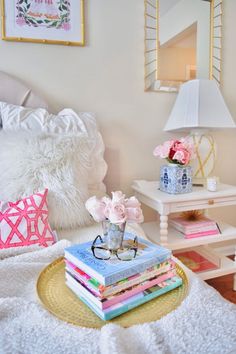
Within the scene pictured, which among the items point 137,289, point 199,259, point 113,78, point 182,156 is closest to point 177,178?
point 182,156

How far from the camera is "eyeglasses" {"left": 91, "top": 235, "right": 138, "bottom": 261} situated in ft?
2.28

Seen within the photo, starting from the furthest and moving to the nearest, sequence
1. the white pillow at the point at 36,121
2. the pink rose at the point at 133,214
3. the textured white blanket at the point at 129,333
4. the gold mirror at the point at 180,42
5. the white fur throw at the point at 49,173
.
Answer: the gold mirror at the point at 180,42 < the white pillow at the point at 36,121 < the white fur throw at the point at 49,173 < the pink rose at the point at 133,214 < the textured white blanket at the point at 129,333

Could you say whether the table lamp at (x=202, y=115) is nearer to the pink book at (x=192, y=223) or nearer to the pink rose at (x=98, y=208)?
the pink book at (x=192, y=223)

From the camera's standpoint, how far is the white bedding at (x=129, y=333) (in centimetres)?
50

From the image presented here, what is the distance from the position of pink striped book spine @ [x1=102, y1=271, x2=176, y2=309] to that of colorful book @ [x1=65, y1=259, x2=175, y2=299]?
0.01 meters

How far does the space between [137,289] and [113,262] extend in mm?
85

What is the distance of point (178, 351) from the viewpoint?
1.67 ft

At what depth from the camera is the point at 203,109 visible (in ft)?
4.95

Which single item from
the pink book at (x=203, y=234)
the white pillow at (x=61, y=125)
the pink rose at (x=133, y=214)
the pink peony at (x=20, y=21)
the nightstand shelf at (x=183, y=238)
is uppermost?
the pink peony at (x=20, y=21)

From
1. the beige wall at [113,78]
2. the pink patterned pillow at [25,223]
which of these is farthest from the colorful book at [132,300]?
the beige wall at [113,78]

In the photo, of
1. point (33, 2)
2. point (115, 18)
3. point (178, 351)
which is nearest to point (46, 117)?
point (33, 2)

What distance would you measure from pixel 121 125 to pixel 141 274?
3.99ft

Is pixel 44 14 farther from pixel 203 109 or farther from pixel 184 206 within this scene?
pixel 184 206

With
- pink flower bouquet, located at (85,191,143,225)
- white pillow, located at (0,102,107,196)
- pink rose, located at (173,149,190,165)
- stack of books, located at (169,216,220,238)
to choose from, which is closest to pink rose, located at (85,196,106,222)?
pink flower bouquet, located at (85,191,143,225)
